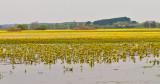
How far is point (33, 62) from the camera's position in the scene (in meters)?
21.7

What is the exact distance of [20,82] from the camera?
595 inches

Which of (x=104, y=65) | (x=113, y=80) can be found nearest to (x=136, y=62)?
(x=104, y=65)

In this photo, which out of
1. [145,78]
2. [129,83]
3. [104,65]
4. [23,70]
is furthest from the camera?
[104,65]

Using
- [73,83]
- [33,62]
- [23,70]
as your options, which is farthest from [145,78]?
[33,62]

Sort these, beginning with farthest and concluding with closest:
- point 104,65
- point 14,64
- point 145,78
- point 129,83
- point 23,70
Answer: point 14,64 → point 104,65 → point 23,70 → point 145,78 → point 129,83

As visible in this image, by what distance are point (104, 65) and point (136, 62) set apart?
8.03ft

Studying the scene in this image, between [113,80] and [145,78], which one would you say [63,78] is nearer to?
[113,80]

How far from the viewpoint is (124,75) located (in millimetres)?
16375

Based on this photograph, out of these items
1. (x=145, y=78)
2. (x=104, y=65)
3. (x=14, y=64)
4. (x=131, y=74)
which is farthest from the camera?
(x=14, y=64)

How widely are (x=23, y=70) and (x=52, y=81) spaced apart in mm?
3832

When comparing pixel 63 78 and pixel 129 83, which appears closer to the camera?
pixel 129 83

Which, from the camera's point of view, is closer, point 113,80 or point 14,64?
point 113,80

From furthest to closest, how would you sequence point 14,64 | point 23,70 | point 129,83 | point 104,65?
point 14,64
point 104,65
point 23,70
point 129,83

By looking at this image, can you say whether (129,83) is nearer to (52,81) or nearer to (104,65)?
(52,81)
